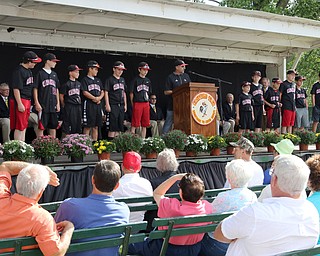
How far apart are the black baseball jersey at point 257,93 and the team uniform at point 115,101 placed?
299 cm

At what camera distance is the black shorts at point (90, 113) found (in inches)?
272

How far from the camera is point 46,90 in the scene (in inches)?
249

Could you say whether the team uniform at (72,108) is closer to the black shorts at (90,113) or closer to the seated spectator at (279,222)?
the black shorts at (90,113)

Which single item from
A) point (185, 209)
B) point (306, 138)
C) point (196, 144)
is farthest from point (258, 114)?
point (185, 209)

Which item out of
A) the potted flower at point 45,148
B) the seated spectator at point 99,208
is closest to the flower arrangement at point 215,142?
the potted flower at point 45,148

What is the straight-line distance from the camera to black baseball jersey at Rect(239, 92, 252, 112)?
8.84 meters

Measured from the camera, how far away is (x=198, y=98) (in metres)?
6.76

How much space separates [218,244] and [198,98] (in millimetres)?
3921

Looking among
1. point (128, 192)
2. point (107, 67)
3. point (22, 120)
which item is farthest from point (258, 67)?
point (128, 192)

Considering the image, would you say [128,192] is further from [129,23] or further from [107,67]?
[107,67]

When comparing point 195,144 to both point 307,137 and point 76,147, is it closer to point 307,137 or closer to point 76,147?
point 76,147

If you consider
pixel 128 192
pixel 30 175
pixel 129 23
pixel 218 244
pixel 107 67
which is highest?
pixel 129 23

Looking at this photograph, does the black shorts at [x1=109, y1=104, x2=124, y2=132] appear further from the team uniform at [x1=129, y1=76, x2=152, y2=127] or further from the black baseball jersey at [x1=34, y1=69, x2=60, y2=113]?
the black baseball jersey at [x1=34, y1=69, x2=60, y2=113]

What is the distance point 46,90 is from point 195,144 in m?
2.27
